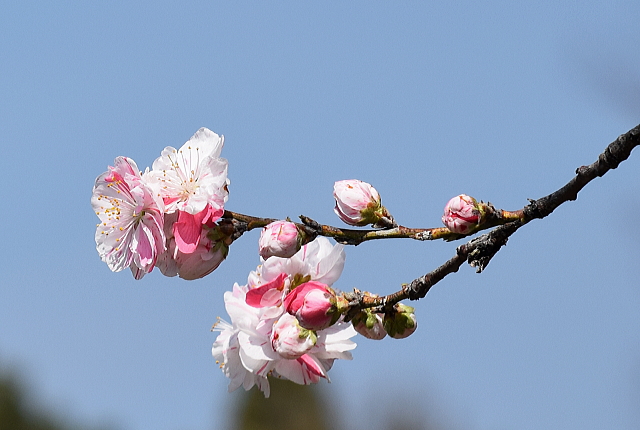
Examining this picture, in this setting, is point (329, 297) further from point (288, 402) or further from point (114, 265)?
point (288, 402)

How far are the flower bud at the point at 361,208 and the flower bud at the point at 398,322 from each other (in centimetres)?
17

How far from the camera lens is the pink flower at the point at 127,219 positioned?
5.76ft

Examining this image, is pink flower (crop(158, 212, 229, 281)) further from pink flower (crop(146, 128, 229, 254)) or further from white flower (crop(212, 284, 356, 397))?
white flower (crop(212, 284, 356, 397))

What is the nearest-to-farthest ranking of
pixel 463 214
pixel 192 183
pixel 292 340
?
pixel 463 214, pixel 292 340, pixel 192 183

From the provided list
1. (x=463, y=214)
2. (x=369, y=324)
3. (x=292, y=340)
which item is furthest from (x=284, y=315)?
(x=463, y=214)

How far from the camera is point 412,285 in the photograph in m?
1.62

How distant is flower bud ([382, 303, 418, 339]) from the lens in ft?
5.72

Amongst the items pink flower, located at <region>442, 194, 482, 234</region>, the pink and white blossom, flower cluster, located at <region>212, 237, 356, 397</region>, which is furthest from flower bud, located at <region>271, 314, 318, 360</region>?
pink flower, located at <region>442, 194, 482, 234</region>

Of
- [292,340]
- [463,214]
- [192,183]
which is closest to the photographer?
[463,214]

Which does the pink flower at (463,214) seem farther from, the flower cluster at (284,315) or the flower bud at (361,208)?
the flower cluster at (284,315)

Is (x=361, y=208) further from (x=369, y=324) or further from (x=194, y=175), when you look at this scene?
(x=194, y=175)

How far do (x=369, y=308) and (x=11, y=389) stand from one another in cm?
2095

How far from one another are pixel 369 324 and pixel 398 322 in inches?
2.4

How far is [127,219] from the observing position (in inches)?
72.2
